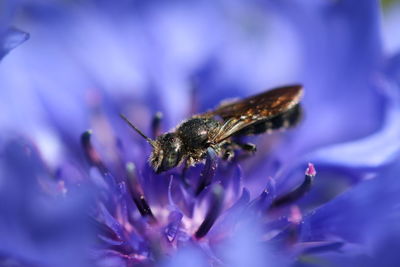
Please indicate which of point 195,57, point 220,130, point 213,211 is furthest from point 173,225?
point 195,57

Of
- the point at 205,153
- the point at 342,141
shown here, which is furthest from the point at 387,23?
the point at 205,153

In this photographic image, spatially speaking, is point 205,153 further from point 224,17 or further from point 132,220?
point 224,17

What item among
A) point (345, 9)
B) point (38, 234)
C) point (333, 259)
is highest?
point (345, 9)

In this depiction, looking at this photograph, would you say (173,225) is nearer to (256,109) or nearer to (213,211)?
(213,211)

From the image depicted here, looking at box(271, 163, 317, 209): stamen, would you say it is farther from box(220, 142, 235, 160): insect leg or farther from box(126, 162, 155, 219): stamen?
box(126, 162, 155, 219): stamen

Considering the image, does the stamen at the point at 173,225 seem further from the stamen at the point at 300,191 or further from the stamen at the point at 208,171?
the stamen at the point at 300,191

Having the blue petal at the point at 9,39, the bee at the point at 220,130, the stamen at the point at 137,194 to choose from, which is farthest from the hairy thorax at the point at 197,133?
the blue petal at the point at 9,39
